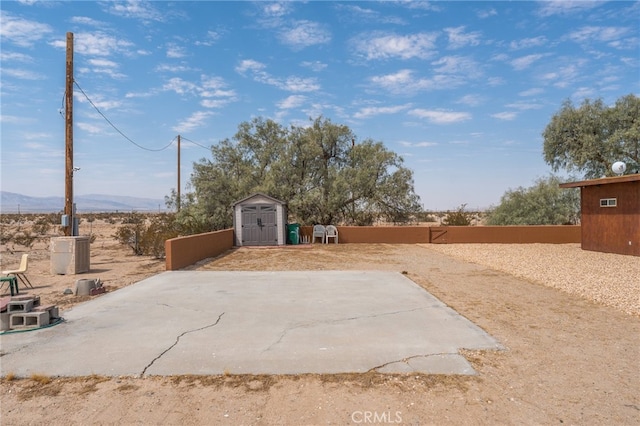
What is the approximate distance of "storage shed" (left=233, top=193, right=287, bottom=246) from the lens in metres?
20.5

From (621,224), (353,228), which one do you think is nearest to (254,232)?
(353,228)

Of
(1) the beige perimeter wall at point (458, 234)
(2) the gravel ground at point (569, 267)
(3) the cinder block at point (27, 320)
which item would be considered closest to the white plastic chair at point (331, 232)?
(1) the beige perimeter wall at point (458, 234)

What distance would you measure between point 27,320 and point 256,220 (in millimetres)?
14704

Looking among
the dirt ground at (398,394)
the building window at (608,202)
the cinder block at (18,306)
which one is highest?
the building window at (608,202)

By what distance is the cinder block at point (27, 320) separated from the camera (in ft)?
19.4

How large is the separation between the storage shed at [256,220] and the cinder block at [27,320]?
14.5 m

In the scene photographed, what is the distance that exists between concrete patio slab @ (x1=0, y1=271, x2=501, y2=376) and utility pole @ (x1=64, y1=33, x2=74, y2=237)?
555 cm

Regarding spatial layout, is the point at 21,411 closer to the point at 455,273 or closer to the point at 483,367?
the point at 483,367

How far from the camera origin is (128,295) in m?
8.47

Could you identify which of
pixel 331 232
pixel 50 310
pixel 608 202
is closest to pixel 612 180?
A: pixel 608 202

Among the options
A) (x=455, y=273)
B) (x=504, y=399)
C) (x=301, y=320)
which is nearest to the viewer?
(x=504, y=399)

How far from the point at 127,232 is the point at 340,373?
1666 cm

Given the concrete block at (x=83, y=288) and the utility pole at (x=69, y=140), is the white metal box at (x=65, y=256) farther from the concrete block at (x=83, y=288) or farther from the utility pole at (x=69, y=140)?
the concrete block at (x=83, y=288)

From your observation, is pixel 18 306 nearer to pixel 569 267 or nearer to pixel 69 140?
pixel 69 140
